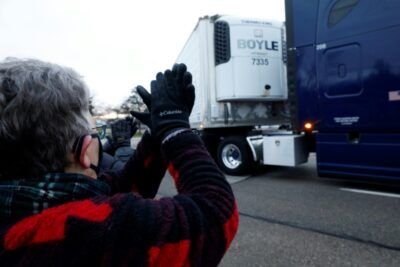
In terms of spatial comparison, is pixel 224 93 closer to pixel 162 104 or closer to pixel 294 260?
pixel 294 260

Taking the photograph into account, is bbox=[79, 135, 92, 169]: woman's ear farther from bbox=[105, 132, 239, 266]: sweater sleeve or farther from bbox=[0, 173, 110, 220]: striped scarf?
bbox=[105, 132, 239, 266]: sweater sleeve

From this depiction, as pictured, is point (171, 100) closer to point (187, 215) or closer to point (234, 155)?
point (187, 215)

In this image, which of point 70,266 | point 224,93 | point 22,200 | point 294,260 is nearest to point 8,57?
point 22,200

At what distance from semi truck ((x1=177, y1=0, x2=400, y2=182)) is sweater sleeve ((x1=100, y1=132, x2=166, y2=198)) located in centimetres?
Result: 430

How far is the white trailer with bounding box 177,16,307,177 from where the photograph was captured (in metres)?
7.26

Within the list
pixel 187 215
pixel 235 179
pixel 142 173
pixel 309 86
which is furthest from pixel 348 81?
pixel 187 215

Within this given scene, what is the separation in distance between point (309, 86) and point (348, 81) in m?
0.65

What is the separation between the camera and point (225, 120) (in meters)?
7.61

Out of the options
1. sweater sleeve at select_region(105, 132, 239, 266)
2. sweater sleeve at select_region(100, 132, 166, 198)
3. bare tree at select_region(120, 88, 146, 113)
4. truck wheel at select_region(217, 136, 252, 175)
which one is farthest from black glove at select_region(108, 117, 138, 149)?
truck wheel at select_region(217, 136, 252, 175)

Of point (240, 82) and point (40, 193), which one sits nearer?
point (40, 193)

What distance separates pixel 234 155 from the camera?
7.77 meters

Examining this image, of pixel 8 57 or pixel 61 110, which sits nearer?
Result: pixel 61 110

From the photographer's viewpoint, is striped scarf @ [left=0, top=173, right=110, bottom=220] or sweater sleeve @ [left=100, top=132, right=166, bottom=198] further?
sweater sleeve @ [left=100, top=132, right=166, bottom=198]

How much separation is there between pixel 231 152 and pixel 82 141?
6.89 meters
